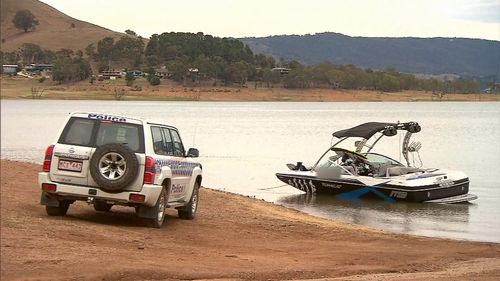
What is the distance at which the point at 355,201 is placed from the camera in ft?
81.4

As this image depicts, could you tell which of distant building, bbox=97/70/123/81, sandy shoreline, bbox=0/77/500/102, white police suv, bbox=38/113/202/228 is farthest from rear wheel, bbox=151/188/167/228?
distant building, bbox=97/70/123/81

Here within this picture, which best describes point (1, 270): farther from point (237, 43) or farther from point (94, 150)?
point (237, 43)

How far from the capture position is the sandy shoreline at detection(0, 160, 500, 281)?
31.0ft

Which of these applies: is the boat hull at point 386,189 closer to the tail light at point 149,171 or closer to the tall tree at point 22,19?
the tall tree at point 22,19

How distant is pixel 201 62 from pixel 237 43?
32763 millimetres

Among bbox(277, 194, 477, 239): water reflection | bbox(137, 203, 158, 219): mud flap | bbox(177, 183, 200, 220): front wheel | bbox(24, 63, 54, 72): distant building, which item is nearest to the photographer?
bbox(137, 203, 158, 219): mud flap

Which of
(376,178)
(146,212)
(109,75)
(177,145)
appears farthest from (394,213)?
(109,75)

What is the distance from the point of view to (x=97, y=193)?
12.4 meters

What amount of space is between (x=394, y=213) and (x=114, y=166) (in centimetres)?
1179

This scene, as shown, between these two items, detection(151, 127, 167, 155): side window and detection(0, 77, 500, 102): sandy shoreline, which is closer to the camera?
detection(151, 127, 167, 155): side window

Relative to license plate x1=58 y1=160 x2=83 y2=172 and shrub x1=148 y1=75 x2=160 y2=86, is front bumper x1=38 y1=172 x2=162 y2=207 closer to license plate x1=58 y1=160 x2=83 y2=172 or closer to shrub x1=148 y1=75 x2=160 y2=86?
license plate x1=58 y1=160 x2=83 y2=172

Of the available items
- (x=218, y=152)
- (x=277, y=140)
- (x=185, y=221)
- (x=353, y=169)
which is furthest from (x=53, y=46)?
(x=185, y=221)

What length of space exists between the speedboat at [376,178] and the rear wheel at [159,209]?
12.6m

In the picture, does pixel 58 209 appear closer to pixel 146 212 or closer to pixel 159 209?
pixel 146 212
